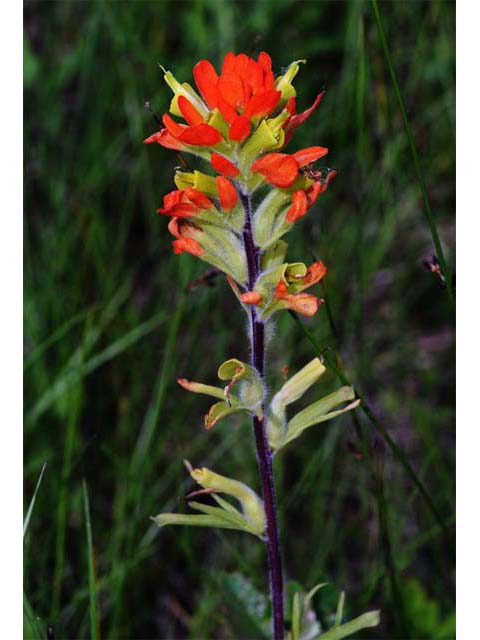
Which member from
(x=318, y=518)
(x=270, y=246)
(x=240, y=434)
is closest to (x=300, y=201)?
(x=270, y=246)

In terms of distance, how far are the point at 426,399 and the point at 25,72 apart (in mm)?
1439

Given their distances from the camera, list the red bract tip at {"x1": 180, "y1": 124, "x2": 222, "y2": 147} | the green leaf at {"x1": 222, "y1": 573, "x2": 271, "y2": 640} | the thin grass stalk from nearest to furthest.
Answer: the red bract tip at {"x1": 180, "y1": 124, "x2": 222, "y2": 147} < the thin grass stalk < the green leaf at {"x1": 222, "y1": 573, "x2": 271, "y2": 640}

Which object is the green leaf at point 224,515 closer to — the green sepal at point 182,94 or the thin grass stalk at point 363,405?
the thin grass stalk at point 363,405

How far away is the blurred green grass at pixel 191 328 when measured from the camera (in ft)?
5.48

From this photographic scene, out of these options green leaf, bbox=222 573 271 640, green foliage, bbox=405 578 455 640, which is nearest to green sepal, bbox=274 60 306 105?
green leaf, bbox=222 573 271 640

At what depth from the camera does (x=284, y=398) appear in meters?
1.07

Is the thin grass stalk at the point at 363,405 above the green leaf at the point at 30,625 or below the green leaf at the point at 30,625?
above

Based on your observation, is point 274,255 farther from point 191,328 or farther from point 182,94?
point 191,328

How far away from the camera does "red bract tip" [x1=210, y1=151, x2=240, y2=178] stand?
0.91 metres

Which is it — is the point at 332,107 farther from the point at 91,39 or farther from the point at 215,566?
the point at 215,566

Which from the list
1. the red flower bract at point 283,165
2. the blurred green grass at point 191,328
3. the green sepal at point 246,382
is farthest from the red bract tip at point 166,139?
the blurred green grass at point 191,328

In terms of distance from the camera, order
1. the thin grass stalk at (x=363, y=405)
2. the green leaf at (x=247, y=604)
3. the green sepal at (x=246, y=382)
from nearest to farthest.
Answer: the green sepal at (x=246, y=382) < the thin grass stalk at (x=363, y=405) < the green leaf at (x=247, y=604)

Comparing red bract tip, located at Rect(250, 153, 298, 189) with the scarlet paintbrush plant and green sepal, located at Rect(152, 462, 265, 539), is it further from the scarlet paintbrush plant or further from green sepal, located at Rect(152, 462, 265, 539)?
green sepal, located at Rect(152, 462, 265, 539)

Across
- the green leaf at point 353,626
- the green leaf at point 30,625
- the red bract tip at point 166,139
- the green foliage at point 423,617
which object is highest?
the red bract tip at point 166,139
